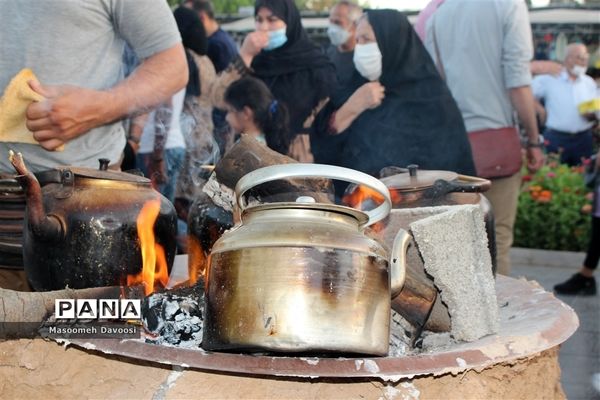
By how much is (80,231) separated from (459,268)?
1.11 meters

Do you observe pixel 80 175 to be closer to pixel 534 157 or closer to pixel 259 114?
pixel 259 114

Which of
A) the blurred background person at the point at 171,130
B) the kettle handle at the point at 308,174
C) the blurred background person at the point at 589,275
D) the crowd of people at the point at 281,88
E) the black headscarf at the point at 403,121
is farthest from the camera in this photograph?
the blurred background person at the point at 589,275

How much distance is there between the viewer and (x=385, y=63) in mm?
4656

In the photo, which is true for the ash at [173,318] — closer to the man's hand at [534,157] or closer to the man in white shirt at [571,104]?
the man's hand at [534,157]

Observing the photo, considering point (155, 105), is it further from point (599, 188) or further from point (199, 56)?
point (599, 188)

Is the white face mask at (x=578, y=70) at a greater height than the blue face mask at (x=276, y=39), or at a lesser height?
lesser

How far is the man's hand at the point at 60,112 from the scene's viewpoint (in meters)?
2.71

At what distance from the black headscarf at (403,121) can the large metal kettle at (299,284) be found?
8.07ft

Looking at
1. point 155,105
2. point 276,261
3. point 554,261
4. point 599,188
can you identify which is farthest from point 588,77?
point 276,261

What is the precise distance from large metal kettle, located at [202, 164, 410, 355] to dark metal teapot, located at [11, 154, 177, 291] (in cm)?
58

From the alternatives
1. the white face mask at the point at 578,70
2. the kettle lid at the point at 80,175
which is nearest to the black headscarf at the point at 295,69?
the kettle lid at the point at 80,175

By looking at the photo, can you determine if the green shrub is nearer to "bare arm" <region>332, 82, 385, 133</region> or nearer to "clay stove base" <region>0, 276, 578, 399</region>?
"bare arm" <region>332, 82, 385, 133</region>

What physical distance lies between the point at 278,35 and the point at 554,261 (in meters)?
4.03

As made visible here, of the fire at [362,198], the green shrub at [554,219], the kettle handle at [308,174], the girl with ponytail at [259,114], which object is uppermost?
the kettle handle at [308,174]
